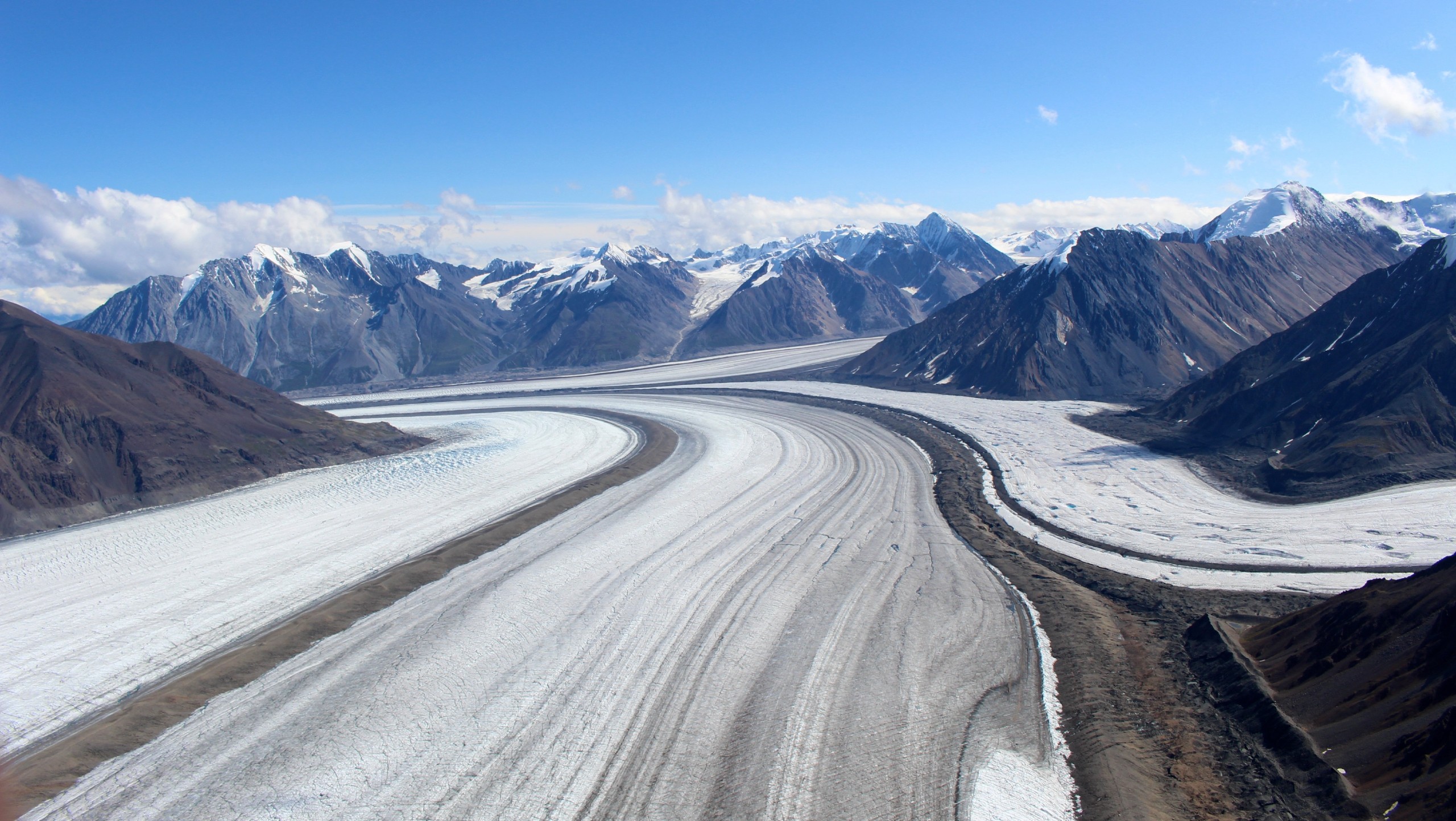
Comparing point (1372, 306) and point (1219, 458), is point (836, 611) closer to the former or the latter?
point (1219, 458)

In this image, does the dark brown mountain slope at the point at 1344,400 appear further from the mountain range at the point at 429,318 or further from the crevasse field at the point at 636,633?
the mountain range at the point at 429,318

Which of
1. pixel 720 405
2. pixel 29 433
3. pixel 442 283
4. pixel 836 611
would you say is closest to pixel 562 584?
pixel 836 611

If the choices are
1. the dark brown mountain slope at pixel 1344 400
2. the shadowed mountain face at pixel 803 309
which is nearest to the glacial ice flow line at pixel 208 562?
the dark brown mountain slope at pixel 1344 400

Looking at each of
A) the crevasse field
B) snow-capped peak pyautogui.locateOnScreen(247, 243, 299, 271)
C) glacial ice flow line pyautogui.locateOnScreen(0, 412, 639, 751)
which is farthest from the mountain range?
the crevasse field

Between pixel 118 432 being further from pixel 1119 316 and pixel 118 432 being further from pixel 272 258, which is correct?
pixel 272 258

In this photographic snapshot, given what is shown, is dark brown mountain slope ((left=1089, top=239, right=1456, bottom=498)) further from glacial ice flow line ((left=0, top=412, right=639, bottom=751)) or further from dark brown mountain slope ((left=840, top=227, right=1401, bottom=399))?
glacial ice flow line ((left=0, top=412, right=639, bottom=751))
